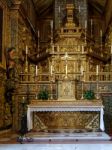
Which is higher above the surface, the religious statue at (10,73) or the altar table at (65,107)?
the religious statue at (10,73)

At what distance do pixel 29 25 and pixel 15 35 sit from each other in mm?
4708

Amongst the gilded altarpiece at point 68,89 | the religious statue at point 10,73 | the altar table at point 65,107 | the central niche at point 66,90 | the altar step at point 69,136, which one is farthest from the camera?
the religious statue at point 10,73

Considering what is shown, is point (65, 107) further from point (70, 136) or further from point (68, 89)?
point (70, 136)

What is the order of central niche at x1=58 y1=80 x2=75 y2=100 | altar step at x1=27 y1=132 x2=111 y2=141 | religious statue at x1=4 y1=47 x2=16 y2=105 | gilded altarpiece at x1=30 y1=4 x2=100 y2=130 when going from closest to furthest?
altar step at x1=27 y1=132 x2=111 y2=141 < gilded altarpiece at x1=30 y1=4 x2=100 y2=130 < central niche at x1=58 y1=80 x2=75 y2=100 < religious statue at x1=4 y1=47 x2=16 y2=105

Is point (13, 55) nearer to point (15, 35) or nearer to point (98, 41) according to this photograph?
point (15, 35)

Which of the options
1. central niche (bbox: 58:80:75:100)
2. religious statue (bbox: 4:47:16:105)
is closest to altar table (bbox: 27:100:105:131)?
central niche (bbox: 58:80:75:100)

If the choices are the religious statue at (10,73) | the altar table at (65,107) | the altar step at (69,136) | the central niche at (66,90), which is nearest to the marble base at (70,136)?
the altar step at (69,136)

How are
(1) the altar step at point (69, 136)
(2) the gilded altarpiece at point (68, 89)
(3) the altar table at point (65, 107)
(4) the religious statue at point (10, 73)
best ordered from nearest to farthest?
(1) the altar step at point (69, 136), (3) the altar table at point (65, 107), (2) the gilded altarpiece at point (68, 89), (4) the religious statue at point (10, 73)

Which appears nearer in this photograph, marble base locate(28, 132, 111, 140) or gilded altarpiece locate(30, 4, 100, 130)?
marble base locate(28, 132, 111, 140)

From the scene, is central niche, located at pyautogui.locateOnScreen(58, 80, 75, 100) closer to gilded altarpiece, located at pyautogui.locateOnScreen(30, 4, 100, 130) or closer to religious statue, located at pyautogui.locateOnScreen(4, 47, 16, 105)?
gilded altarpiece, located at pyautogui.locateOnScreen(30, 4, 100, 130)

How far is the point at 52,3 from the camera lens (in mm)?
24844

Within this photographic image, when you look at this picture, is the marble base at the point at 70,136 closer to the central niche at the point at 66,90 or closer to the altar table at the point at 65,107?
the altar table at the point at 65,107

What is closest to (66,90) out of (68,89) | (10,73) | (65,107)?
(68,89)

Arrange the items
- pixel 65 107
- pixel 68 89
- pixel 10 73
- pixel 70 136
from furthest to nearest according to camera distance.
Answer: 1. pixel 10 73
2. pixel 68 89
3. pixel 65 107
4. pixel 70 136
